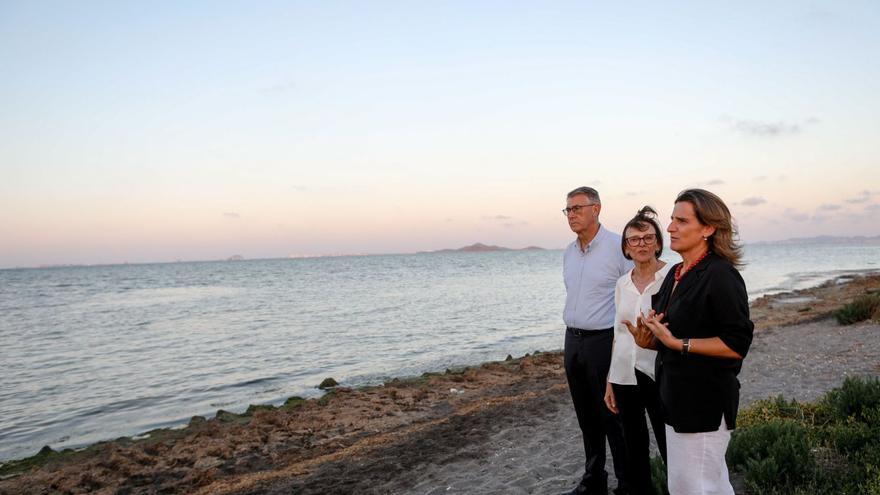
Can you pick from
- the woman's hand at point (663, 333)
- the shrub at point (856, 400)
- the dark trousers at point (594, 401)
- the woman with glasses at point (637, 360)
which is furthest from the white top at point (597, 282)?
the shrub at point (856, 400)

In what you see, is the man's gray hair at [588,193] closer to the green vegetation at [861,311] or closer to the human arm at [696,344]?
the human arm at [696,344]

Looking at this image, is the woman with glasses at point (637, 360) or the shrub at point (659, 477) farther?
the shrub at point (659, 477)

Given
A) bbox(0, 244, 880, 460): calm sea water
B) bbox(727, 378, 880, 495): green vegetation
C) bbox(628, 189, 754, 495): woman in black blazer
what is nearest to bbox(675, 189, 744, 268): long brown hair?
bbox(628, 189, 754, 495): woman in black blazer

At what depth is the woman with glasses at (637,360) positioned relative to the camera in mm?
3881

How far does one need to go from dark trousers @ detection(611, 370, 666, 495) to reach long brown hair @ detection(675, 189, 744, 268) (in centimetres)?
139

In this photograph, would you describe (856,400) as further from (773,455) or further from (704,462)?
(704,462)

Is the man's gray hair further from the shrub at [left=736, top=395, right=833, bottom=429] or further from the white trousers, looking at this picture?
the shrub at [left=736, top=395, right=833, bottom=429]

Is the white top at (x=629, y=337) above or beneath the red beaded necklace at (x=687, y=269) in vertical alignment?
beneath

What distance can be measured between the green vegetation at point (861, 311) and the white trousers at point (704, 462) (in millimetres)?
14674

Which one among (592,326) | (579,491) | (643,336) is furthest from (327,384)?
(643,336)

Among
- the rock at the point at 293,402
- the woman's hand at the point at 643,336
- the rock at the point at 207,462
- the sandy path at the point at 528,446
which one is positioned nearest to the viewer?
the woman's hand at the point at 643,336

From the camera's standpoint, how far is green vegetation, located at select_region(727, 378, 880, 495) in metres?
4.01

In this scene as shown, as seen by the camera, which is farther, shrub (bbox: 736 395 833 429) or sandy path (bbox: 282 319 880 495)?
sandy path (bbox: 282 319 880 495)

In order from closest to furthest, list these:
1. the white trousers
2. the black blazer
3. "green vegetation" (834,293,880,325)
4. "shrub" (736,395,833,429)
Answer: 1. the black blazer
2. the white trousers
3. "shrub" (736,395,833,429)
4. "green vegetation" (834,293,880,325)
